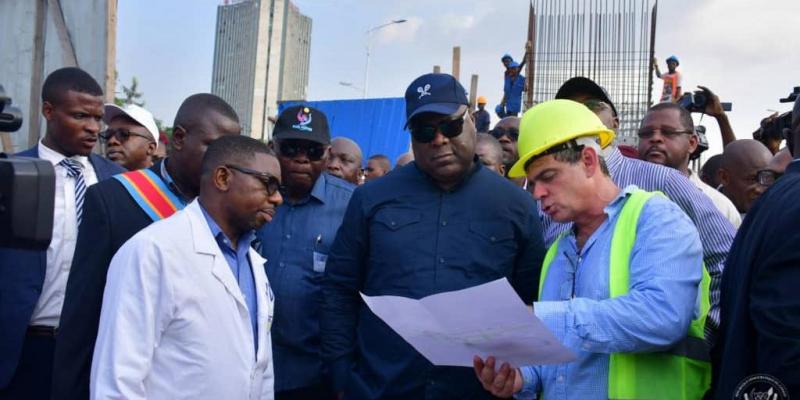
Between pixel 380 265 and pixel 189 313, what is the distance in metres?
0.98

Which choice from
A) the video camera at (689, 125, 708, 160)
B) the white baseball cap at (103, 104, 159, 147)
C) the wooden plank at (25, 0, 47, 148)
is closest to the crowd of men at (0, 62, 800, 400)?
the video camera at (689, 125, 708, 160)

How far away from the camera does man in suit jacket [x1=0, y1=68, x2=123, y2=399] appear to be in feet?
11.5

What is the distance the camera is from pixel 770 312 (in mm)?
1815

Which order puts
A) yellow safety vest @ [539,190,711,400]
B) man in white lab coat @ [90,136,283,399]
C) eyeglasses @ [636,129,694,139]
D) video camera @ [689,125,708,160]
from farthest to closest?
video camera @ [689,125,708,160], eyeglasses @ [636,129,694,139], man in white lab coat @ [90,136,283,399], yellow safety vest @ [539,190,711,400]

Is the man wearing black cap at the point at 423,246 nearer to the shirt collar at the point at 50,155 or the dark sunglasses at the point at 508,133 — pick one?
the shirt collar at the point at 50,155

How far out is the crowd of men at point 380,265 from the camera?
239 cm

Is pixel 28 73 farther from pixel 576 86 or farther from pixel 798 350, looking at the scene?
pixel 798 350

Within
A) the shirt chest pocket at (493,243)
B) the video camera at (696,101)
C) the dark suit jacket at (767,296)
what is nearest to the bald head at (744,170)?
the video camera at (696,101)

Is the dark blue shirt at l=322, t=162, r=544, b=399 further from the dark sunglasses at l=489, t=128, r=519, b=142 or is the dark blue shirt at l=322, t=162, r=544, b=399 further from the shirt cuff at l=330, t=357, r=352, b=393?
the dark sunglasses at l=489, t=128, r=519, b=142

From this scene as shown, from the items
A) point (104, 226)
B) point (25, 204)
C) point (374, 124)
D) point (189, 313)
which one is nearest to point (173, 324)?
point (189, 313)

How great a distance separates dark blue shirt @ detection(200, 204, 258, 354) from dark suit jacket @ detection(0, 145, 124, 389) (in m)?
1.16

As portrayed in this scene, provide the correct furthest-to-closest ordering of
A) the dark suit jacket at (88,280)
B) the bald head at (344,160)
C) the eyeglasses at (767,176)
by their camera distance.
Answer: the bald head at (344,160) < the eyeglasses at (767,176) < the dark suit jacket at (88,280)

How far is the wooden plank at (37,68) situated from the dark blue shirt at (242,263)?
3.97 m

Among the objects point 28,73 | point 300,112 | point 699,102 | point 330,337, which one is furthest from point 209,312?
point 699,102
